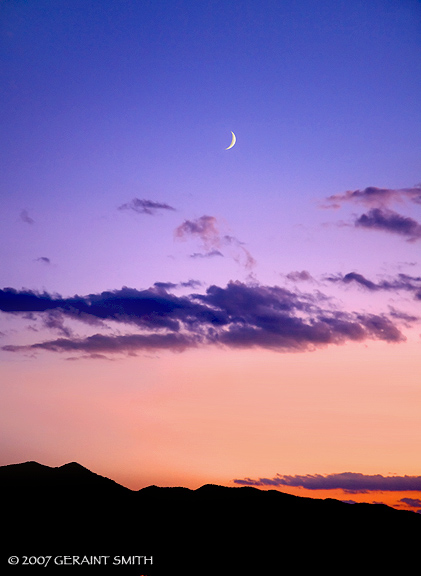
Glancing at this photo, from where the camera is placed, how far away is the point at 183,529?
140m

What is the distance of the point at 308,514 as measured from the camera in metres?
158

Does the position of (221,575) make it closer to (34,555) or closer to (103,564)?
Answer: (103,564)

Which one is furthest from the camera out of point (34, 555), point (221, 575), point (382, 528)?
point (382, 528)

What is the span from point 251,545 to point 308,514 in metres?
28.6

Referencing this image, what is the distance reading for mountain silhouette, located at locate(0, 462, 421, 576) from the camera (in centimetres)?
12231

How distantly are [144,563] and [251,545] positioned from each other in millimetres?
28591

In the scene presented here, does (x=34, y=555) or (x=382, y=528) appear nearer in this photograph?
(x=34, y=555)

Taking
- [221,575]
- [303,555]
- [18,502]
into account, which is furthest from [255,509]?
[18,502]

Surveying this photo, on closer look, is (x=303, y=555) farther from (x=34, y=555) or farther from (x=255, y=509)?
(x=34, y=555)

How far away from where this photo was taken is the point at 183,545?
132125 mm

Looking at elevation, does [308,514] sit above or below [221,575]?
above

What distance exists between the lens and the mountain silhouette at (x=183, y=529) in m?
122

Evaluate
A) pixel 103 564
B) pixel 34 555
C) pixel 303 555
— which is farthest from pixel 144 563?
pixel 303 555

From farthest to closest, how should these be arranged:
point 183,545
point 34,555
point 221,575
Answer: point 183,545 → point 221,575 → point 34,555
